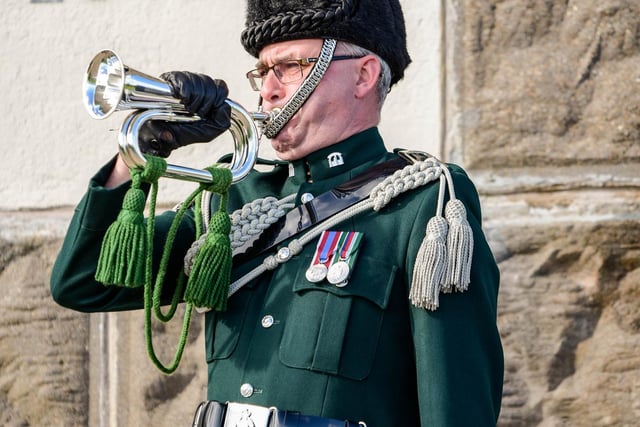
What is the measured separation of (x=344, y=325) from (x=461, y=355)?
222mm

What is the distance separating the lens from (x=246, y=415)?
2.26 meters

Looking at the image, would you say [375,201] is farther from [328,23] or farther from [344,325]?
[328,23]

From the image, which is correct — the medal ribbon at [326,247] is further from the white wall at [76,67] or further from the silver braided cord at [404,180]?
the white wall at [76,67]

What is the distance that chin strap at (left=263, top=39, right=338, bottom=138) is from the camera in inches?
94.9

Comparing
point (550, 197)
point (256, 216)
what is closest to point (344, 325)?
point (256, 216)

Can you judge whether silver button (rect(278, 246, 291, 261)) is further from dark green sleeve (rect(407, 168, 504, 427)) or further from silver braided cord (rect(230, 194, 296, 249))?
dark green sleeve (rect(407, 168, 504, 427))

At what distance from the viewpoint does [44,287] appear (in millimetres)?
3336

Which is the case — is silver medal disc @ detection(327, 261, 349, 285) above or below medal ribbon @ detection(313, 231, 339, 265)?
below

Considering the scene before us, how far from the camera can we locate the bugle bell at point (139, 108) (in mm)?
2215

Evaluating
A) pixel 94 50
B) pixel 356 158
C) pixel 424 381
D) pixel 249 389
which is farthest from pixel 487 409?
pixel 94 50

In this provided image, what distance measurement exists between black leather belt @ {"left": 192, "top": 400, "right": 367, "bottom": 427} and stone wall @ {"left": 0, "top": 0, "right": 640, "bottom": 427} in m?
0.91

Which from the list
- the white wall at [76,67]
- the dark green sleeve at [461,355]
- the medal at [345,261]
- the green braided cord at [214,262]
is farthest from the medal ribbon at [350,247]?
the white wall at [76,67]

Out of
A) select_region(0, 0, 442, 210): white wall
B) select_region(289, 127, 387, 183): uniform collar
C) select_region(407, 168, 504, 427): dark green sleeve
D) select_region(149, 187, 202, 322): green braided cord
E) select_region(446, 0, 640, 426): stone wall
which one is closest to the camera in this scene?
select_region(407, 168, 504, 427): dark green sleeve

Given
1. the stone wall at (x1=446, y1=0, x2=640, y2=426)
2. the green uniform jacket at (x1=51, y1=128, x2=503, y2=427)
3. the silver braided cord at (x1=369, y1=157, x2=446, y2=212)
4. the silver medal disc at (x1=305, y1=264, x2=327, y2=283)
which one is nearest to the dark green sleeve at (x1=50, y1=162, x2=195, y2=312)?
the green uniform jacket at (x1=51, y1=128, x2=503, y2=427)
